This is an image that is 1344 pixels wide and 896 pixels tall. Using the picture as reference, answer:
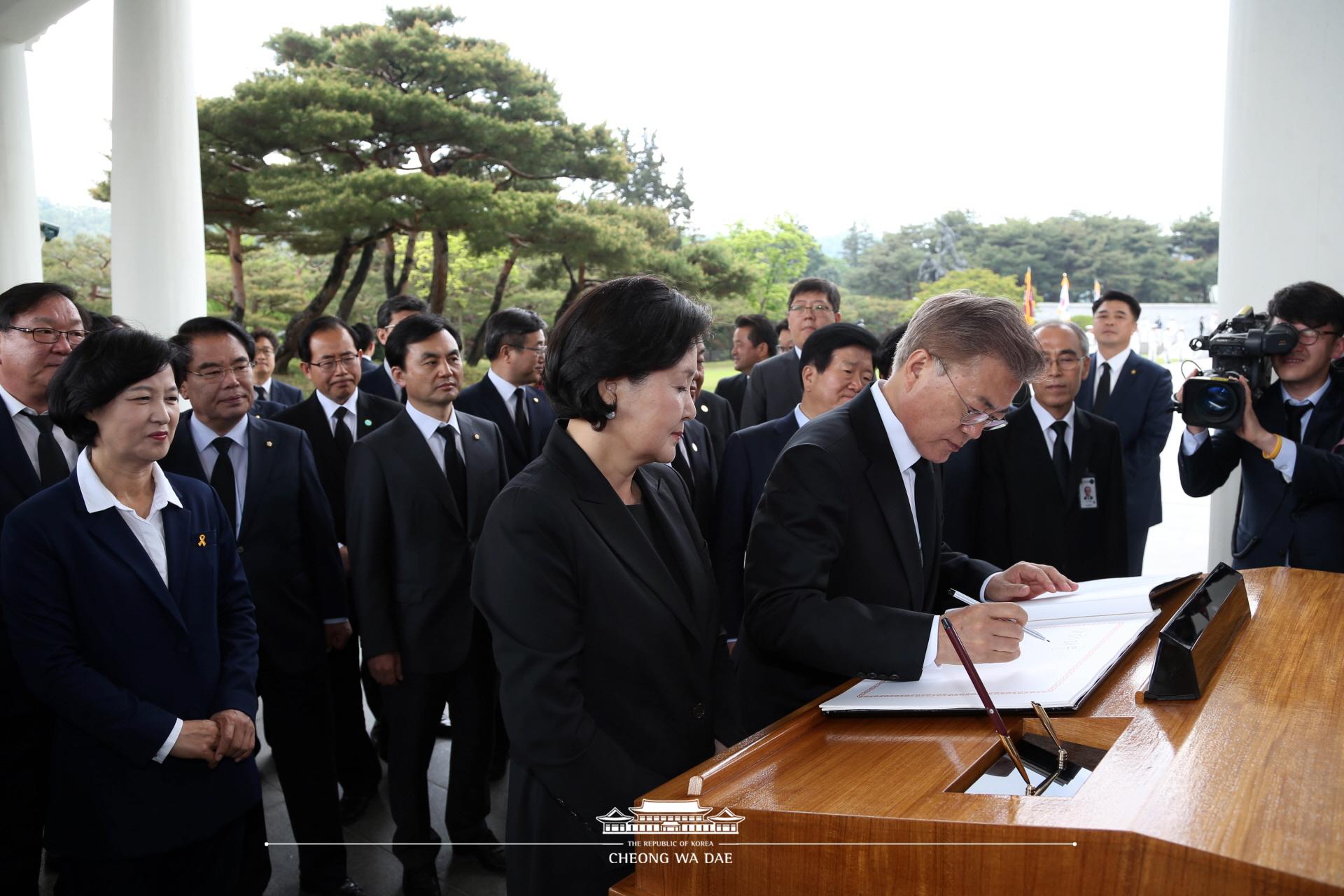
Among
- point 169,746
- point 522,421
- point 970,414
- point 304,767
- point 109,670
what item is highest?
point 970,414

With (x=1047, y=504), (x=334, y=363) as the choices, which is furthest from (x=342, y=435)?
(x=1047, y=504)

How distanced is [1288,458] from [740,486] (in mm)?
1754

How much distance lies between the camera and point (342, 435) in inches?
161

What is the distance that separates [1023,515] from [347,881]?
2.53 metres

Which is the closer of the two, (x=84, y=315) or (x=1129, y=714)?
(x=1129, y=714)

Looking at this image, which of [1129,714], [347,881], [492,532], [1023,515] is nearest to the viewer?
[1129,714]

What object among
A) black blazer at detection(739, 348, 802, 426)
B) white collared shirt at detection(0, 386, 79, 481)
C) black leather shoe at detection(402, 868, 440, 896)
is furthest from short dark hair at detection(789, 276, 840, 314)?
white collared shirt at detection(0, 386, 79, 481)

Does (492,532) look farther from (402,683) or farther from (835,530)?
(402,683)

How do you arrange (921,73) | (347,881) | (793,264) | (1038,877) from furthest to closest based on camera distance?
(921,73) → (793,264) → (347,881) → (1038,877)

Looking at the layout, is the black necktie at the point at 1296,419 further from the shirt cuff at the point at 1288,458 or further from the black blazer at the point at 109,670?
the black blazer at the point at 109,670

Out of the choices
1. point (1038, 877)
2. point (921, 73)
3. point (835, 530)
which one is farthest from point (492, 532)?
point (921, 73)

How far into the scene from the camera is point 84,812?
6.53 feet

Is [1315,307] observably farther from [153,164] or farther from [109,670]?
[153,164]

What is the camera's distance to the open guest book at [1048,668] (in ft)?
4.25
